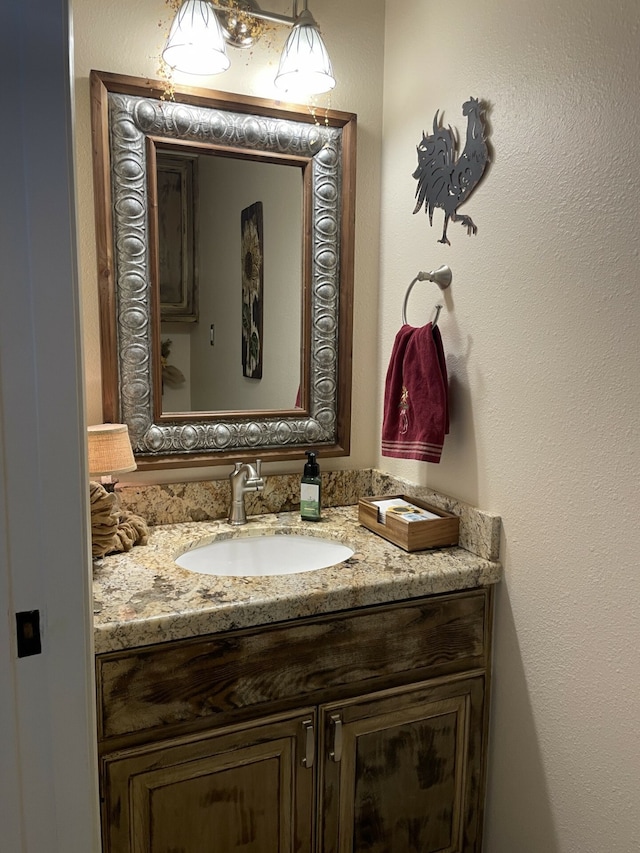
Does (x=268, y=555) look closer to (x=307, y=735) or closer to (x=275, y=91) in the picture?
(x=307, y=735)

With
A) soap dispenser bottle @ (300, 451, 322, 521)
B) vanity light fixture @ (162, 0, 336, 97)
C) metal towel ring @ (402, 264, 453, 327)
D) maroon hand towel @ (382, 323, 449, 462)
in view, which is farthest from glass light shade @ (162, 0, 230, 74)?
soap dispenser bottle @ (300, 451, 322, 521)

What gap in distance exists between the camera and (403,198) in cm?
173

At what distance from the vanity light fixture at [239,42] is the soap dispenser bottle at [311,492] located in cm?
98

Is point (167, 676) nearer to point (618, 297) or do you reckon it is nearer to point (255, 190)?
point (618, 297)

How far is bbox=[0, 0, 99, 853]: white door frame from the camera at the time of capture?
30.7 inches

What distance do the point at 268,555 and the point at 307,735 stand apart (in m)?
0.49

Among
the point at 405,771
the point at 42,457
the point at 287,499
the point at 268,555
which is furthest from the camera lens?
the point at 287,499

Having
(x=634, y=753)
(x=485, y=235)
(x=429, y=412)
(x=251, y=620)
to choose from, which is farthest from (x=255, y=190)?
(x=634, y=753)

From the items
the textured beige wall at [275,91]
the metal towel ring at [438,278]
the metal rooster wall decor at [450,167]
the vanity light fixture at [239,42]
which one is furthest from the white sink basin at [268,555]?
the vanity light fixture at [239,42]

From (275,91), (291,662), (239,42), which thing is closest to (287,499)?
(291,662)

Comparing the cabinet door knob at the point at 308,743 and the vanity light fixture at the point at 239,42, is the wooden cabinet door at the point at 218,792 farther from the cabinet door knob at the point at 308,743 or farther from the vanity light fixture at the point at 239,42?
the vanity light fixture at the point at 239,42

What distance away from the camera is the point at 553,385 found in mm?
1247

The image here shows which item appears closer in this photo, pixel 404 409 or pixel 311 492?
pixel 404 409

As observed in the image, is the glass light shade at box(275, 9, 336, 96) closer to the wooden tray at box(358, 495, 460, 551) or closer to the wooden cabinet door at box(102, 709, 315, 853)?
the wooden tray at box(358, 495, 460, 551)
